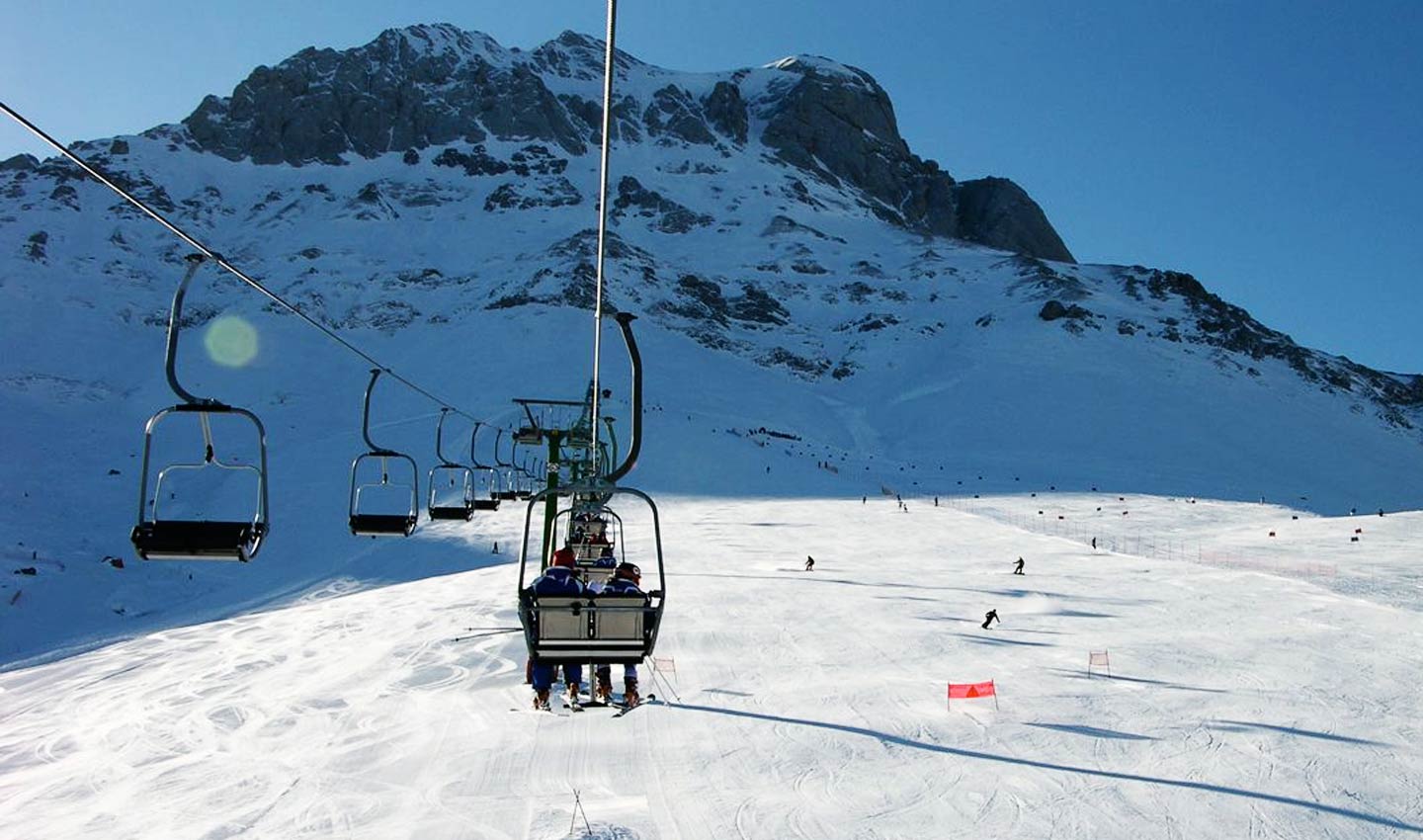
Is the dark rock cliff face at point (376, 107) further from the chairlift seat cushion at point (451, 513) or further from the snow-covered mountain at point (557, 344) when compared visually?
the chairlift seat cushion at point (451, 513)

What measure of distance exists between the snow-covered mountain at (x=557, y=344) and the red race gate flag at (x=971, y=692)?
22.9 metres

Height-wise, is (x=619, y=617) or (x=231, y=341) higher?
(x=231, y=341)

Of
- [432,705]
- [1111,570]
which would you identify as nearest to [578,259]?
[1111,570]

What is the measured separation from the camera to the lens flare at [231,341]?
3125 inches

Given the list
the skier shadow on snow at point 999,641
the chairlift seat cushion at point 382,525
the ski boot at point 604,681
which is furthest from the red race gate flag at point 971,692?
the chairlift seat cushion at point 382,525

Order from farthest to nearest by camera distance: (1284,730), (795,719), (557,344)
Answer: (557,344)
(795,719)
(1284,730)

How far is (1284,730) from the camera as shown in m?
12.5

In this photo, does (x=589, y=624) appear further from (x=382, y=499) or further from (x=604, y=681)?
(x=382, y=499)

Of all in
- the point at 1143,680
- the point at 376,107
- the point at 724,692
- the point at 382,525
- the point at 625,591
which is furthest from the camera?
the point at 376,107

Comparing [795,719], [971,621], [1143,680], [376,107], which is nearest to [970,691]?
[795,719]

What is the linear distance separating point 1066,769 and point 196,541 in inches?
397

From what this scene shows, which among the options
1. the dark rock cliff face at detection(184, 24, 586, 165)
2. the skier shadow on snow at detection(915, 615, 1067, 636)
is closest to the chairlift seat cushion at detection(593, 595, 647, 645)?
the skier shadow on snow at detection(915, 615, 1067, 636)

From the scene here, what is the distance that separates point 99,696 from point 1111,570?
82.7 ft

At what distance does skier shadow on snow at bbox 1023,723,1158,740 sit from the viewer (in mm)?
12441
